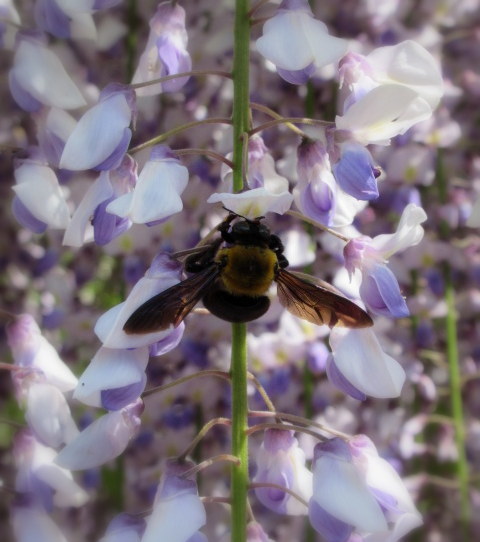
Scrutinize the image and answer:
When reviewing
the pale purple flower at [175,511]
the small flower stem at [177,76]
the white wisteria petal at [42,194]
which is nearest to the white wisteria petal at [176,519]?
the pale purple flower at [175,511]

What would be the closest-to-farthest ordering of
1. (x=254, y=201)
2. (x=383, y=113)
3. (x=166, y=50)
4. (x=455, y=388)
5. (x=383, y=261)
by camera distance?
(x=254, y=201) → (x=383, y=113) → (x=383, y=261) → (x=166, y=50) → (x=455, y=388)

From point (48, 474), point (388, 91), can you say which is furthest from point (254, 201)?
point (48, 474)

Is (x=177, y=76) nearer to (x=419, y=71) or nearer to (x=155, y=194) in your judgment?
(x=155, y=194)

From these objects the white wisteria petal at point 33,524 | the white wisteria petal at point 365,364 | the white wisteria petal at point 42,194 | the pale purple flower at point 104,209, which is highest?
the pale purple flower at point 104,209

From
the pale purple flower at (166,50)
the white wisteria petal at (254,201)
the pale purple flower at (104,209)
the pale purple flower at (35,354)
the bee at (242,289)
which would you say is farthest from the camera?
the pale purple flower at (35,354)

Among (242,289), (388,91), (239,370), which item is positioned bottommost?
(239,370)

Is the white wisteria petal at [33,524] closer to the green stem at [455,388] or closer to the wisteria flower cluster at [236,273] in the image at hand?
the wisteria flower cluster at [236,273]

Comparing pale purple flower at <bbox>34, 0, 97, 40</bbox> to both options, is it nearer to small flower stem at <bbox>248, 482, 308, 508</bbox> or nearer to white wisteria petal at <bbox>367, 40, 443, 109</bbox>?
white wisteria petal at <bbox>367, 40, 443, 109</bbox>
